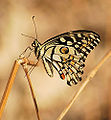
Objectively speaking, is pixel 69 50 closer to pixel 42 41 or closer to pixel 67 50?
pixel 67 50

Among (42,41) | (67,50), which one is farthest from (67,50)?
(42,41)

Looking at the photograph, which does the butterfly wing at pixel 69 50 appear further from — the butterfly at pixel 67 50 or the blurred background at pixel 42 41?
the blurred background at pixel 42 41

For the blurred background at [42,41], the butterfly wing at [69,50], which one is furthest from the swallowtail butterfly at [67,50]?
the blurred background at [42,41]

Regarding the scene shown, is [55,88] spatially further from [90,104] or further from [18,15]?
[18,15]

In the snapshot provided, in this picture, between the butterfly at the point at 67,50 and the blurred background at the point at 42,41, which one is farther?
the blurred background at the point at 42,41

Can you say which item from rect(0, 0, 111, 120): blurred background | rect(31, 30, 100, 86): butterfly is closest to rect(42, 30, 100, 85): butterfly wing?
rect(31, 30, 100, 86): butterfly

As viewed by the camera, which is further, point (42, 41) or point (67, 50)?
point (42, 41)

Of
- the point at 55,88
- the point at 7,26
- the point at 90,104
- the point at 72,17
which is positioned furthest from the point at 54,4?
the point at 90,104
